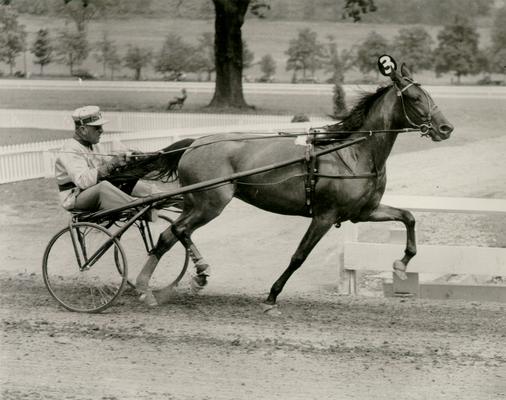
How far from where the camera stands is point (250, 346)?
6762 millimetres

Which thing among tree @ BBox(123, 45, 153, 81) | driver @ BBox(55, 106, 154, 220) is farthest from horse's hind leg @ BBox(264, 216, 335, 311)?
tree @ BBox(123, 45, 153, 81)

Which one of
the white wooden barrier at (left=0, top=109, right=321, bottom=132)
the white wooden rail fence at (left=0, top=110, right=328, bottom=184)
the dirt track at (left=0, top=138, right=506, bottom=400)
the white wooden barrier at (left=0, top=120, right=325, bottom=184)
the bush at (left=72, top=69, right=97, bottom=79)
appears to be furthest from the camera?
the bush at (left=72, top=69, right=97, bottom=79)

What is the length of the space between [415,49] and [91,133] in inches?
1267

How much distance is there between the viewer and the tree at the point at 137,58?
1444 inches

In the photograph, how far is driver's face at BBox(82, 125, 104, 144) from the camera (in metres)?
8.07

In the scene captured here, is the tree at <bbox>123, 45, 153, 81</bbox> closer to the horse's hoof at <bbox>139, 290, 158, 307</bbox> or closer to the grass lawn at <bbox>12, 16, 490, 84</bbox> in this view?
the grass lawn at <bbox>12, 16, 490, 84</bbox>

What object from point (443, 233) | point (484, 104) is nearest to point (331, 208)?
point (443, 233)

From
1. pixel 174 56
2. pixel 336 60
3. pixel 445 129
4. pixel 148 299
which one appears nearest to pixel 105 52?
pixel 174 56

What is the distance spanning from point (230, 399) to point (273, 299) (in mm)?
2501

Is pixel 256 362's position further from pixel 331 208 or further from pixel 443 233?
pixel 443 233

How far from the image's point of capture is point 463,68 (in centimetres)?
3706

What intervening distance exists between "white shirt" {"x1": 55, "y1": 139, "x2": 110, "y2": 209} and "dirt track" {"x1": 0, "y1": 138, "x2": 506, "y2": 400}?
1079 millimetres

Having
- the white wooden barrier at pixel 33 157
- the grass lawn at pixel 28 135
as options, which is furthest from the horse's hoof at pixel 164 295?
the grass lawn at pixel 28 135

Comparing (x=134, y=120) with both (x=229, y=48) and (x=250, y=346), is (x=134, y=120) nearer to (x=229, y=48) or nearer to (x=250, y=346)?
(x=229, y=48)
